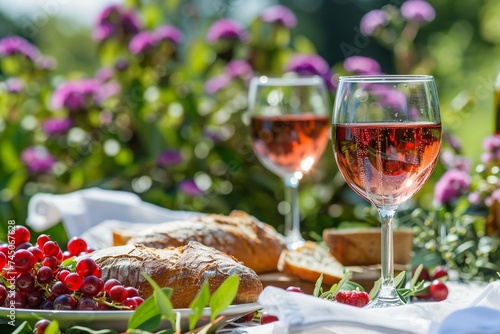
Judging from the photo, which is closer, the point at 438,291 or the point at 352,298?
the point at 352,298

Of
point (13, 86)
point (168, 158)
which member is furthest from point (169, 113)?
point (13, 86)

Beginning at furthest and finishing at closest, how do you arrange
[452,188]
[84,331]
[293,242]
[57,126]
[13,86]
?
[13,86]
[57,126]
[452,188]
[293,242]
[84,331]

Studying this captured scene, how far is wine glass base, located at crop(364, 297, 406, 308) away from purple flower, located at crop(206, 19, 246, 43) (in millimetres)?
2512

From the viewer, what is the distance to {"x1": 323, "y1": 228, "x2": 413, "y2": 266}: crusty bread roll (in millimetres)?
1786

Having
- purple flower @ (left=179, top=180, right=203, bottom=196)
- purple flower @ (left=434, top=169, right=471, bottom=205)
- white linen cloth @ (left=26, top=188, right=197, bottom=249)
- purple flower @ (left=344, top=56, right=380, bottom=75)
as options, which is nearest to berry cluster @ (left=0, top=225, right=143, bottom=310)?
white linen cloth @ (left=26, top=188, right=197, bottom=249)

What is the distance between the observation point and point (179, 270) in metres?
1.27

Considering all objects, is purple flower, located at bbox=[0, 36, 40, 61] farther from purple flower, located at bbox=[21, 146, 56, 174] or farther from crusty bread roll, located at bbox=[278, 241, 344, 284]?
crusty bread roll, located at bbox=[278, 241, 344, 284]

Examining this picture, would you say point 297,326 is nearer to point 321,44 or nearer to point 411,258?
point 411,258

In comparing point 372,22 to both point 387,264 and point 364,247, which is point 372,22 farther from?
point 387,264

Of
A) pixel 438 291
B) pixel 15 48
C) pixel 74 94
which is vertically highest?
pixel 15 48

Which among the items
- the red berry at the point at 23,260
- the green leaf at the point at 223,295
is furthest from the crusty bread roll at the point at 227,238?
the green leaf at the point at 223,295

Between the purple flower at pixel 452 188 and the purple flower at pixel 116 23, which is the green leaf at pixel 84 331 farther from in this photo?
the purple flower at pixel 116 23

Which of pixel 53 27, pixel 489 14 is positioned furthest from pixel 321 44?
pixel 53 27

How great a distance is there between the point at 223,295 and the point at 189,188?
2.24 metres
